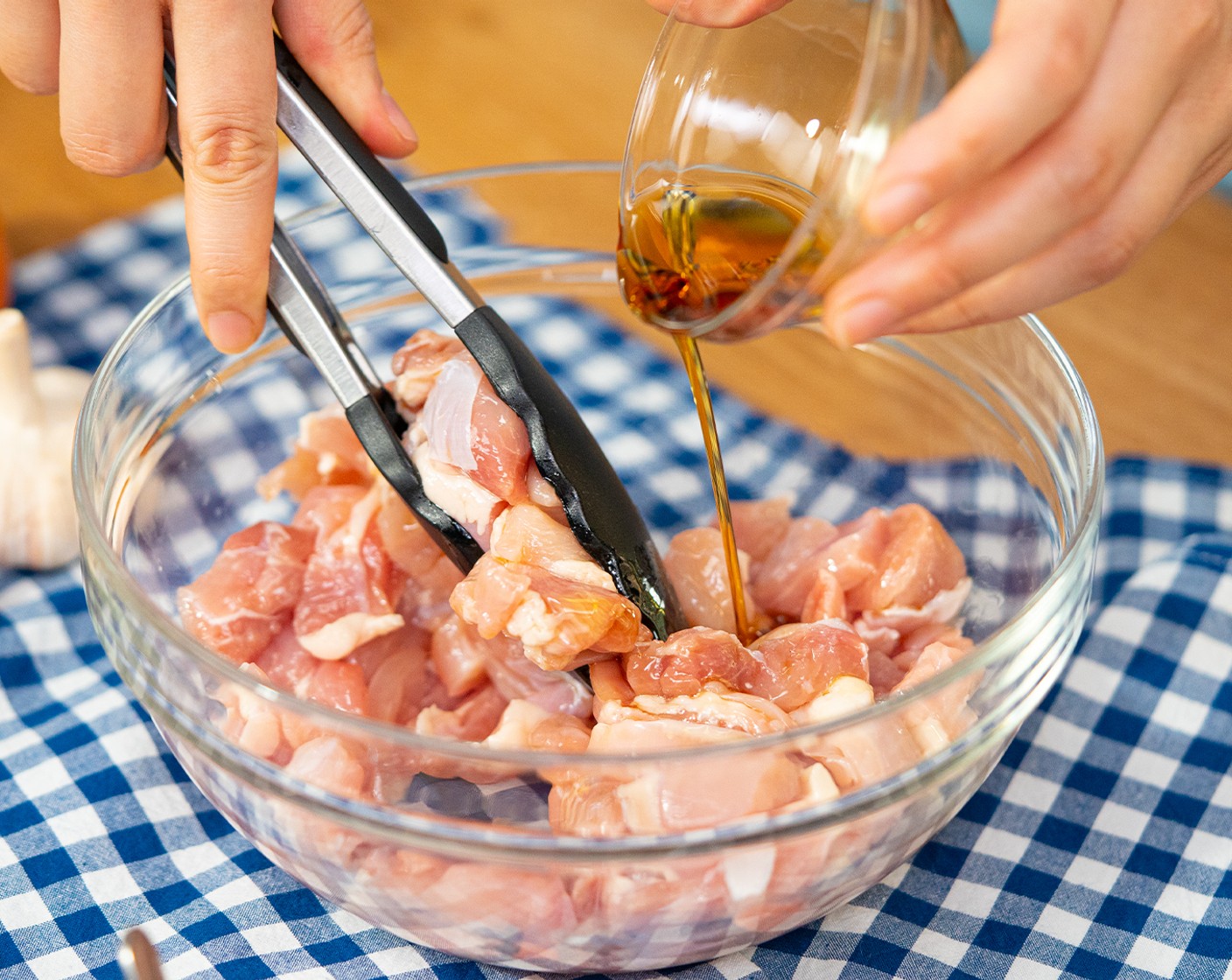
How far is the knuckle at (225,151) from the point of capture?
113 cm

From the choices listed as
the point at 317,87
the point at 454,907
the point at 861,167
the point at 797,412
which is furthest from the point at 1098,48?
the point at 797,412

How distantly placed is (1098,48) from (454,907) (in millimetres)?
866

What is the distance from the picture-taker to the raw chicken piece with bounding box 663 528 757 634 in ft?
4.63

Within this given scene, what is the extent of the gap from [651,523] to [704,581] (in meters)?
0.42

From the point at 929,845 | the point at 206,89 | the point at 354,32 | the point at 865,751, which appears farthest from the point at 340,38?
the point at 929,845

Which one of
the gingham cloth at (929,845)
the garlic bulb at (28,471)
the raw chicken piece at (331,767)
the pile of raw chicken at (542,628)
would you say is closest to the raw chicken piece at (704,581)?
the pile of raw chicken at (542,628)

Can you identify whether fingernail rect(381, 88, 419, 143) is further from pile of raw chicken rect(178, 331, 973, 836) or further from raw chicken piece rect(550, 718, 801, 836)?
raw chicken piece rect(550, 718, 801, 836)

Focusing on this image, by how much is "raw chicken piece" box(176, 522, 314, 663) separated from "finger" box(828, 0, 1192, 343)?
724mm

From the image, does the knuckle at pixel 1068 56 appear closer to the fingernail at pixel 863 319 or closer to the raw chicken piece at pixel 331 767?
the fingernail at pixel 863 319

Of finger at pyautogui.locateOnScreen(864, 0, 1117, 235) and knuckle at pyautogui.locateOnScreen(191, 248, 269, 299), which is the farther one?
knuckle at pyautogui.locateOnScreen(191, 248, 269, 299)

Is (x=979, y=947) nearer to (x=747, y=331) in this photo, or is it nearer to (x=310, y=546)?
(x=747, y=331)

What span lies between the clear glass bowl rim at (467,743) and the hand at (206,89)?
0.62ft

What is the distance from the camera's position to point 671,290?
4.00 feet

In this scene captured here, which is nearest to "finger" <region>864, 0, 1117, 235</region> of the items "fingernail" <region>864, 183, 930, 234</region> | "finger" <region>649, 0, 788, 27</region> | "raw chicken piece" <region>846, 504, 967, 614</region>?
"fingernail" <region>864, 183, 930, 234</region>
